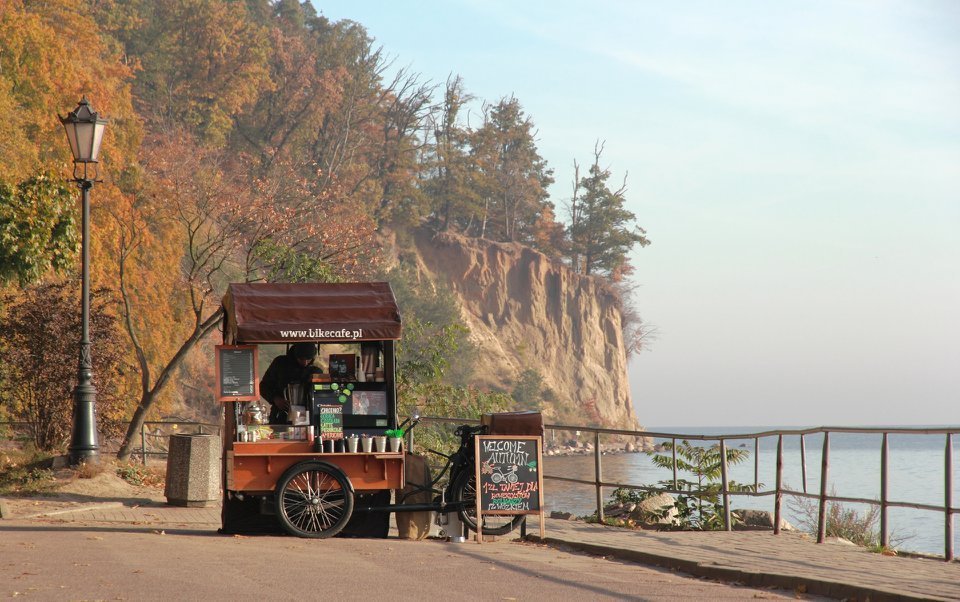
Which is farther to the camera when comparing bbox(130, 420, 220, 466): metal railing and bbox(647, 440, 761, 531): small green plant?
bbox(130, 420, 220, 466): metal railing

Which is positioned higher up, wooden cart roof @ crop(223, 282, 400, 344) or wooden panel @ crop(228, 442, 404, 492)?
wooden cart roof @ crop(223, 282, 400, 344)

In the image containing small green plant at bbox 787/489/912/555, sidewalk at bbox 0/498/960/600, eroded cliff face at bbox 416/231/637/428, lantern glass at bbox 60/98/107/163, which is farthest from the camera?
eroded cliff face at bbox 416/231/637/428

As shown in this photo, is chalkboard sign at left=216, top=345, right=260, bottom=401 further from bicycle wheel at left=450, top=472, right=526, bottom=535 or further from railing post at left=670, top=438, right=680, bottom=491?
railing post at left=670, top=438, right=680, bottom=491

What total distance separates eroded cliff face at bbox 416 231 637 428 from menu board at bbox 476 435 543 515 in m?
66.1

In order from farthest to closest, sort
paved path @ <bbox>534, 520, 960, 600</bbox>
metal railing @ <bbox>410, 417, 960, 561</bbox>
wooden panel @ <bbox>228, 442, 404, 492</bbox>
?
wooden panel @ <bbox>228, 442, 404, 492</bbox>
metal railing @ <bbox>410, 417, 960, 561</bbox>
paved path @ <bbox>534, 520, 960, 600</bbox>

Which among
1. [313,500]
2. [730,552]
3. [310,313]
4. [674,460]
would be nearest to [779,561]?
[730,552]

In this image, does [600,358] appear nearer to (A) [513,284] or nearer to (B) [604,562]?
(A) [513,284]

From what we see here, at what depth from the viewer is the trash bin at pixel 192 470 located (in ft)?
48.0

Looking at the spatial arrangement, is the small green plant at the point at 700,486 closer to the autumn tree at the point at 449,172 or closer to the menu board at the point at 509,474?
the menu board at the point at 509,474

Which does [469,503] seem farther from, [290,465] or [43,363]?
[43,363]

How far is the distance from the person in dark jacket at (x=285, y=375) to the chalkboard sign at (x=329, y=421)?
17.9 inches

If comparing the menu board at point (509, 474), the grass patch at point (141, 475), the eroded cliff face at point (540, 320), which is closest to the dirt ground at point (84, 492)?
the grass patch at point (141, 475)

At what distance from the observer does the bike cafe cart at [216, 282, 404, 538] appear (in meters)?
11.6

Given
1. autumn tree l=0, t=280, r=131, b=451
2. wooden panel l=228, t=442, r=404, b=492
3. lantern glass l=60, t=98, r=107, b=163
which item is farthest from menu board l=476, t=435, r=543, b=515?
autumn tree l=0, t=280, r=131, b=451
